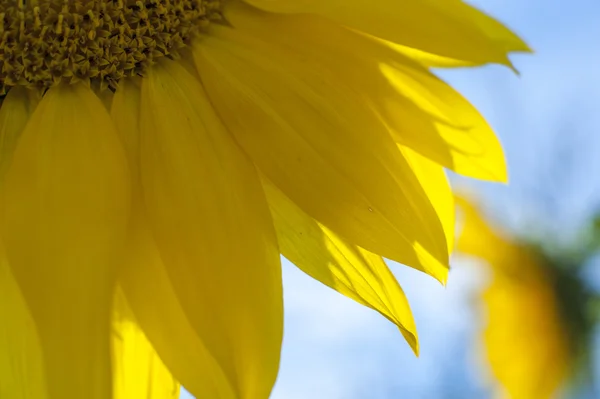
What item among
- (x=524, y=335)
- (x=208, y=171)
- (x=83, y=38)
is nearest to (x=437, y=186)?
(x=208, y=171)

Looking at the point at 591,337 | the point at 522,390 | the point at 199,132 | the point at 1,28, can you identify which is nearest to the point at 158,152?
the point at 199,132

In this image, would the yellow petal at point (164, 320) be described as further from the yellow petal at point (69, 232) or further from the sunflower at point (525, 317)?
the sunflower at point (525, 317)

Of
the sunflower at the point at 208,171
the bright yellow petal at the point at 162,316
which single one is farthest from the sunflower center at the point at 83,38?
the bright yellow petal at the point at 162,316

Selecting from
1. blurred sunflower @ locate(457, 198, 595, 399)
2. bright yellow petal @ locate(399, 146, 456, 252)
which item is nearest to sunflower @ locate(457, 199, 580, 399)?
blurred sunflower @ locate(457, 198, 595, 399)

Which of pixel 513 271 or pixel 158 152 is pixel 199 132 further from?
pixel 513 271

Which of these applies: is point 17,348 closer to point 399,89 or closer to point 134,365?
point 134,365

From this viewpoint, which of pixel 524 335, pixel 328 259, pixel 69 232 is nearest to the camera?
pixel 69 232
